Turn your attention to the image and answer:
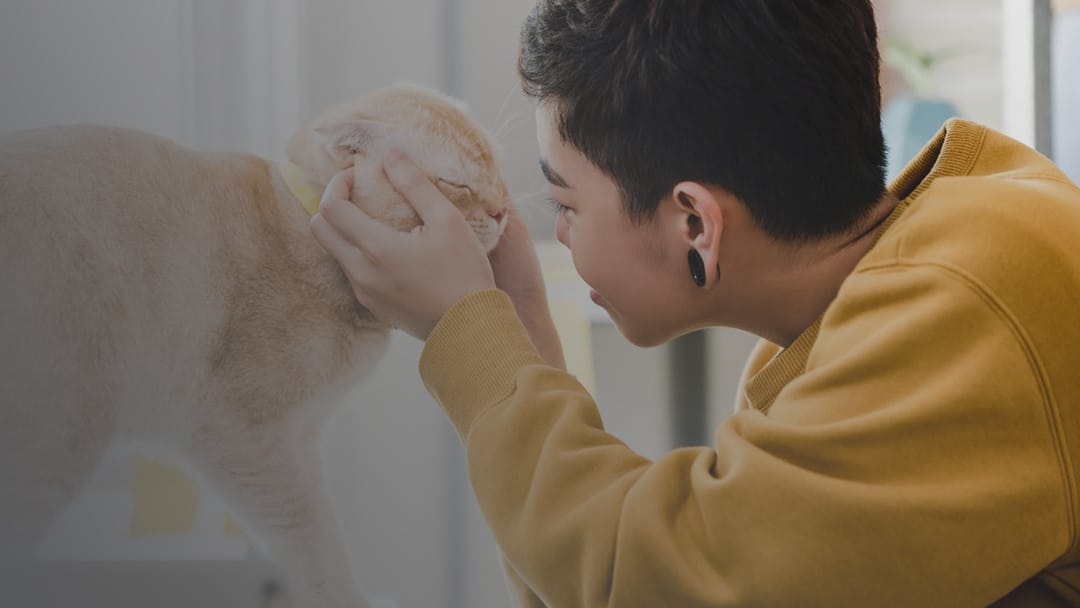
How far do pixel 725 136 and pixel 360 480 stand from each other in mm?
348

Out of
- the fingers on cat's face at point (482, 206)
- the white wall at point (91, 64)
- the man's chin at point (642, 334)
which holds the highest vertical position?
the white wall at point (91, 64)

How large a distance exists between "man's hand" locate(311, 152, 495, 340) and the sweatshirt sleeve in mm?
150

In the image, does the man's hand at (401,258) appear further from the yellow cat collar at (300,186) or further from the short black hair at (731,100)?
the short black hair at (731,100)

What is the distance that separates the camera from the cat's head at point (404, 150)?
26.3 inches

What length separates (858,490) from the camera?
1.60ft

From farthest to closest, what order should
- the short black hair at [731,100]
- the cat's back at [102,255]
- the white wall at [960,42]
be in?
the white wall at [960,42] < the short black hair at [731,100] < the cat's back at [102,255]

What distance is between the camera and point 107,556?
52 cm

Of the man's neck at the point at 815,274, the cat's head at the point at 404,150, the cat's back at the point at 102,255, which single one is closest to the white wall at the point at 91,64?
the cat's back at the point at 102,255

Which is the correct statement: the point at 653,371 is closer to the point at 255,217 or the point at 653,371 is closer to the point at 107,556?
the point at 255,217

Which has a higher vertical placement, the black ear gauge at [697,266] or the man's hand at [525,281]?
the black ear gauge at [697,266]

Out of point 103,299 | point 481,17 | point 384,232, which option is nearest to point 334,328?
point 384,232

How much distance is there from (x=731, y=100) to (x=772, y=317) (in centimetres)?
18

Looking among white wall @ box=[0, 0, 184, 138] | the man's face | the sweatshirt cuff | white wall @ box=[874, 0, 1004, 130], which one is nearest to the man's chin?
the man's face

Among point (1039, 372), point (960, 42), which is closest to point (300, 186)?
point (1039, 372)
